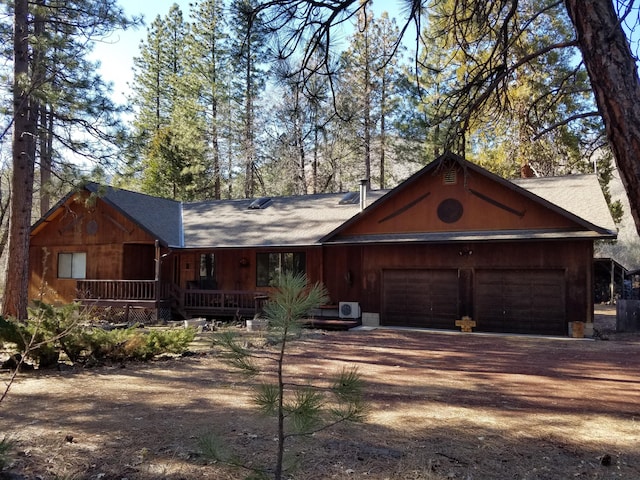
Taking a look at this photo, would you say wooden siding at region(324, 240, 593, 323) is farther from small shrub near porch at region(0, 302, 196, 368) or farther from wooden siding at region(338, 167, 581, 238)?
small shrub near porch at region(0, 302, 196, 368)

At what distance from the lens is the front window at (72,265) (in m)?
20.2

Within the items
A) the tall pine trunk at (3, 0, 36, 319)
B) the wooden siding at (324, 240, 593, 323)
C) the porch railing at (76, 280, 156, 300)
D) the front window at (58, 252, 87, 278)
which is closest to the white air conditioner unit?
the wooden siding at (324, 240, 593, 323)

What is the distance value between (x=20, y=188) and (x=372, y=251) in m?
10.2

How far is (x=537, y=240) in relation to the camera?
534 inches

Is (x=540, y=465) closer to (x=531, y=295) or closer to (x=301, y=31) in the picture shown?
(x=301, y=31)

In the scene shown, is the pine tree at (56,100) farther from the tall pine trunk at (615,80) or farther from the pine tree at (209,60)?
the pine tree at (209,60)

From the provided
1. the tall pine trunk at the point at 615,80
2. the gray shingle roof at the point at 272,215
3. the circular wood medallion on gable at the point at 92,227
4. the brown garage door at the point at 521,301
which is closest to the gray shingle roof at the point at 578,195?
the gray shingle roof at the point at 272,215

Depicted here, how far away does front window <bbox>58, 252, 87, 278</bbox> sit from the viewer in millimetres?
20172

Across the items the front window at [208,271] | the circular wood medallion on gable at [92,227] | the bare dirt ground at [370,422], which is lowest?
the bare dirt ground at [370,422]

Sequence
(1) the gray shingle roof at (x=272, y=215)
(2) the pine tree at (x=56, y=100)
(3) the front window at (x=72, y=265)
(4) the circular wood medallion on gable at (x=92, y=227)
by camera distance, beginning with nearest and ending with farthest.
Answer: (2) the pine tree at (x=56, y=100)
(1) the gray shingle roof at (x=272, y=215)
(4) the circular wood medallion on gable at (x=92, y=227)
(3) the front window at (x=72, y=265)

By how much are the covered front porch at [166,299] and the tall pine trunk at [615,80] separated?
14.3 m

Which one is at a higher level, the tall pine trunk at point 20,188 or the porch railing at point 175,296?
the tall pine trunk at point 20,188

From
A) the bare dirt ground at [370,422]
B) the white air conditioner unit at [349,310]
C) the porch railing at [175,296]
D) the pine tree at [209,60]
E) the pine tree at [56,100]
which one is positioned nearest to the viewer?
the bare dirt ground at [370,422]

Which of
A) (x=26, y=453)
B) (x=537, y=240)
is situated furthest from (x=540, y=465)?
(x=537, y=240)
